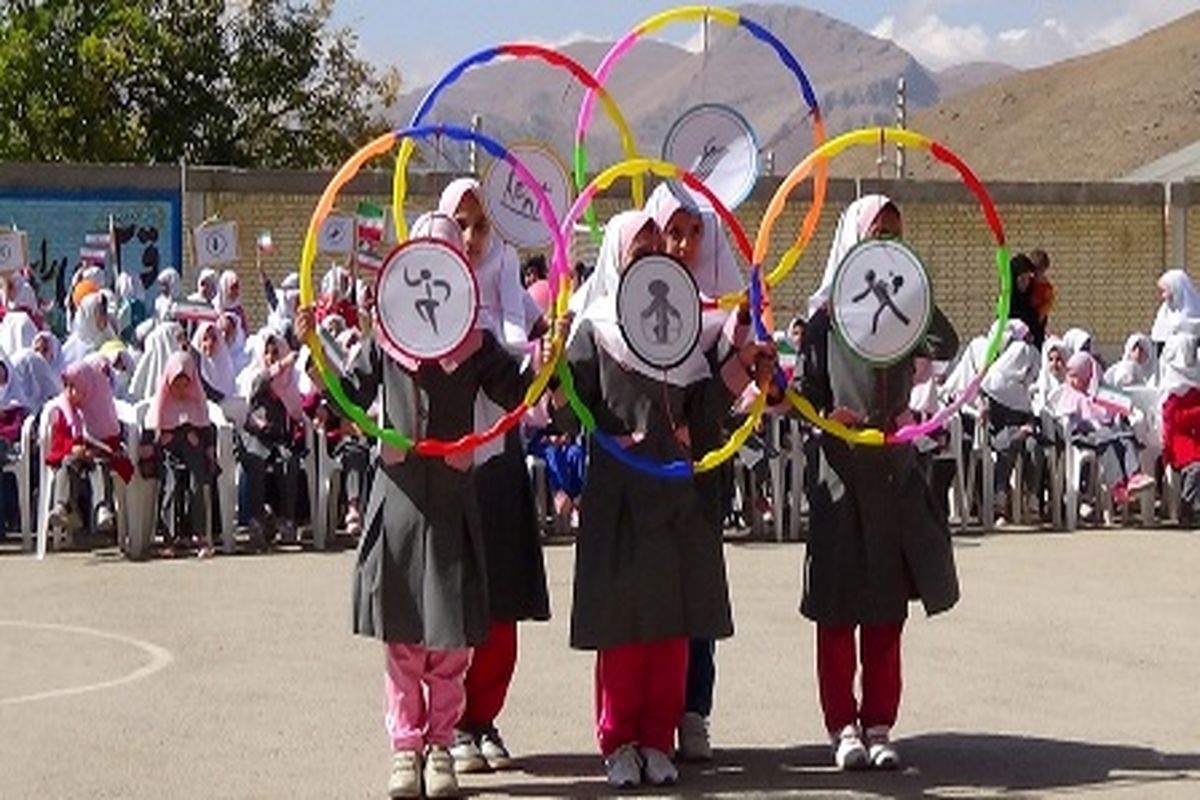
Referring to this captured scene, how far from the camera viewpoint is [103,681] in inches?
461

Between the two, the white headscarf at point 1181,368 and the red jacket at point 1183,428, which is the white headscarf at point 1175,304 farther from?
the red jacket at point 1183,428

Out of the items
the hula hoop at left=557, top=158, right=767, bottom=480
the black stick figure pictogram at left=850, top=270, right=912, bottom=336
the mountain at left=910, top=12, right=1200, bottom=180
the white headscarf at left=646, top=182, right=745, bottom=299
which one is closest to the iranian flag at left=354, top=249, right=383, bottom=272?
the white headscarf at left=646, top=182, right=745, bottom=299

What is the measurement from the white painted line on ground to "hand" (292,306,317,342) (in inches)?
112

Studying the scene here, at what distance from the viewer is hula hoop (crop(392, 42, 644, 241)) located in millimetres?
10055

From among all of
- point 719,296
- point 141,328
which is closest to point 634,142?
point 719,296

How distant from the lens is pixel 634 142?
1120cm

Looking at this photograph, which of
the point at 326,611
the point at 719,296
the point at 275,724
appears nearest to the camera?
the point at 719,296

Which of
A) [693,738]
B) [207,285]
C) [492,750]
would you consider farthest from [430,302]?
[207,285]

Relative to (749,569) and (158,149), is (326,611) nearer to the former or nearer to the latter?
(749,569)

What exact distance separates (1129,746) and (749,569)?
598 cm

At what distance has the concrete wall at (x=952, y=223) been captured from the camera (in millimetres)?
24266

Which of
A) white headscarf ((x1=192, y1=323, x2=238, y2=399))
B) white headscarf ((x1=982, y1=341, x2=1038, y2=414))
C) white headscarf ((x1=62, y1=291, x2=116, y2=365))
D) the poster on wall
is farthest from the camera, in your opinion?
the poster on wall

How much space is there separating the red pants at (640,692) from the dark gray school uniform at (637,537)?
0.32 ft

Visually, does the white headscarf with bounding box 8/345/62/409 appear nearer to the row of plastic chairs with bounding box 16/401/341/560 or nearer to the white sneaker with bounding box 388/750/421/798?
the row of plastic chairs with bounding box 16/401/341/560
